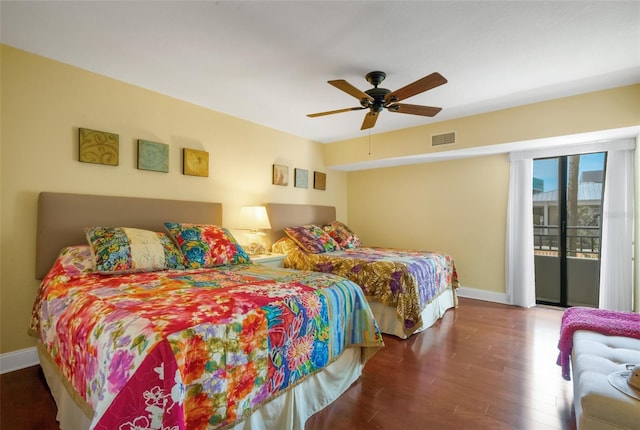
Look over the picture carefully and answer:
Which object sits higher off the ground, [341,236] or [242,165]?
[242,165]

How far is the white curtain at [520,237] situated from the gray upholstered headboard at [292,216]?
2684 mm

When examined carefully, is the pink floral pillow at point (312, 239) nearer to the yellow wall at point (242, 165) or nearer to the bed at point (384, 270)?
the bed at point (384, 270)

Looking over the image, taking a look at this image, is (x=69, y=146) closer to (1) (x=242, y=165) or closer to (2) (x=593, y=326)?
(1) (x=242, y=165)

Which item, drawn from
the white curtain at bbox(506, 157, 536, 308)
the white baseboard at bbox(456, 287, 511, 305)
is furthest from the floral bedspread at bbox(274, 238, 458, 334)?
the white curtain at bbox(506, 157, 536, 308)

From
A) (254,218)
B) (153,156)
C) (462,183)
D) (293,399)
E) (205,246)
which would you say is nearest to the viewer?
(293,399)

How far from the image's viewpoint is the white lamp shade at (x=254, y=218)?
3.68 meters

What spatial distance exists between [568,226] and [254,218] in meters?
4.10

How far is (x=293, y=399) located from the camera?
160 cm

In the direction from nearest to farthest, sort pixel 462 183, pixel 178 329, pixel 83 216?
pixel 178 329
pixel 83 216
pixel 462 183

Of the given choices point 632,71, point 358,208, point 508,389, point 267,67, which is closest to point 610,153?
point 632,71

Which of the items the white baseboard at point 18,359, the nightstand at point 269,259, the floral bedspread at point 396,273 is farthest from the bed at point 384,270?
the white baseboard at point 18,359

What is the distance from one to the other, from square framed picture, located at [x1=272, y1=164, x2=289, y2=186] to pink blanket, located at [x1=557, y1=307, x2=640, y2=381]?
343cm

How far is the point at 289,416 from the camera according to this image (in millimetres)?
1565

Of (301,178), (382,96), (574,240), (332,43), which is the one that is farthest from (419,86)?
(574,240)
